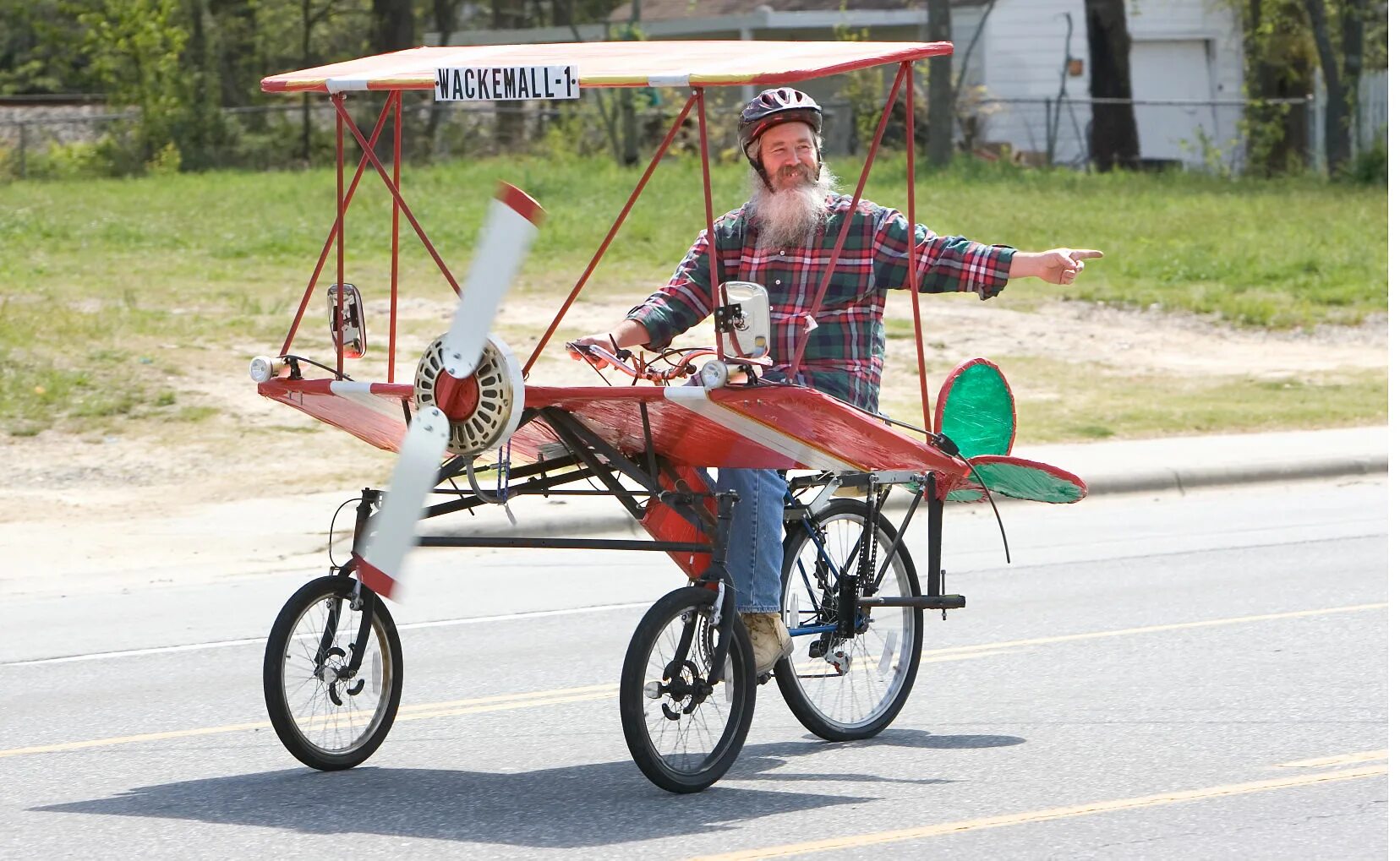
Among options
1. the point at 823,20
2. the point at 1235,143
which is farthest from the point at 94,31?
the point at 1235,143

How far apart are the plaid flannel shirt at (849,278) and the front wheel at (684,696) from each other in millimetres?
835

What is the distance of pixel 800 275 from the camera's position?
621 centimetres

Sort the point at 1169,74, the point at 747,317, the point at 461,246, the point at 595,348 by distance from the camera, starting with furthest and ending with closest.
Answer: the point at 1169,74 < the point at 461,246 < the point at 595,348 < the point at 747,317

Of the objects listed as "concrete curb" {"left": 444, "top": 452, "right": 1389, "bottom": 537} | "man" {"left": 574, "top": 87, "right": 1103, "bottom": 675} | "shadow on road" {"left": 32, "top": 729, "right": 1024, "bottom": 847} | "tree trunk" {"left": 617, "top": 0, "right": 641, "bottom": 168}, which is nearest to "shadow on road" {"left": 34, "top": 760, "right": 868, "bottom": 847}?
"shadow on road" {"left": 32, "top": 729, "right": 1024, "bottom": 847}

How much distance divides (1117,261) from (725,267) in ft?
55.0

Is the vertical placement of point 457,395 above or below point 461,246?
above

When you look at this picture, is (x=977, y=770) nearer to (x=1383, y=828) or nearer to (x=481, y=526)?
(x=1383, y=828)

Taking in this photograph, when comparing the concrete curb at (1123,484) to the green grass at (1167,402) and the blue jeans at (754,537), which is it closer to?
the green grass at (1167,402)

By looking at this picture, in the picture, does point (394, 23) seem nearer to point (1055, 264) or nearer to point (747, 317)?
point (1055, 264)

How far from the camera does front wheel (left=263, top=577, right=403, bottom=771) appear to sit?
5918mm

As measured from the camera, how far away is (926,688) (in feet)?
24.8

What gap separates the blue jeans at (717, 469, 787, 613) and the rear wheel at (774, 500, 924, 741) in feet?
1.06

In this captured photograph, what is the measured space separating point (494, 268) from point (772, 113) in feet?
3.66

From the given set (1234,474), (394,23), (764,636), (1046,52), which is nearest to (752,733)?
(764,636)
